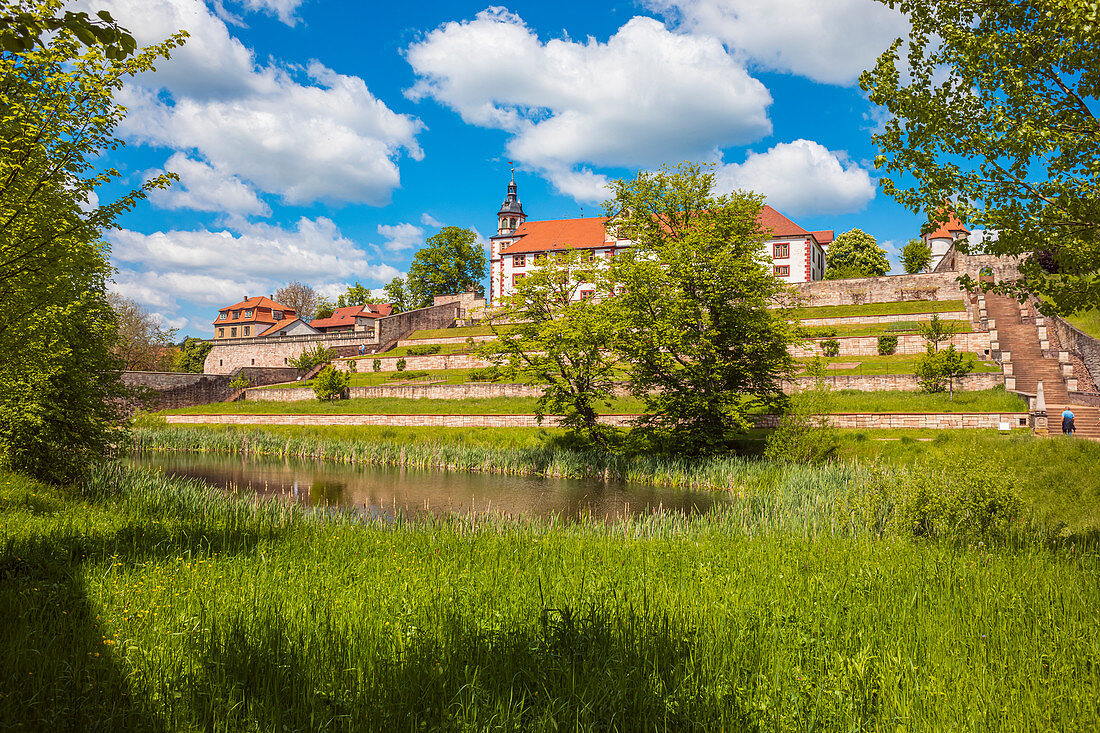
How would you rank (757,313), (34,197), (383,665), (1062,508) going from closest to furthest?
(383,665) < (34,197) < (1062,508) < (757,313)

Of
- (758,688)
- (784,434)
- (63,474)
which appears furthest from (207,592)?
(784,434)

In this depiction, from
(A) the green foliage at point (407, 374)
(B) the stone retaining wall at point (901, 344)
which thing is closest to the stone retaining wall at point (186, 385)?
(A) the green foliage at point (407, 374)

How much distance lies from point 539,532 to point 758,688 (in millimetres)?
7328

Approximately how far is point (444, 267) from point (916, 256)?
59885 mm

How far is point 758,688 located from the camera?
4.31m

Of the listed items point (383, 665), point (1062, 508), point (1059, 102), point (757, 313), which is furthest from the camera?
point (757, 313)

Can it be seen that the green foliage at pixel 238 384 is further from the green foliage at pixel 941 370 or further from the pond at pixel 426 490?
the green foliage at pixel 941 370

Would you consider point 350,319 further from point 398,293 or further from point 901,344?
point 901,344

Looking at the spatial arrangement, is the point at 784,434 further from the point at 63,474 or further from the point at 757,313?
the point at 63,474

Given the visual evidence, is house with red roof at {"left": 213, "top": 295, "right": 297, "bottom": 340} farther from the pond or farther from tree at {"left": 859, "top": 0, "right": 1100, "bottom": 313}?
tree at {"left": 859, "top": 0, "right": 1100, "bottom": 313}

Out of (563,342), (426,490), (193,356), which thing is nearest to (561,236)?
(193,356)

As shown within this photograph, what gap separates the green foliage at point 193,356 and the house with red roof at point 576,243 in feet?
121

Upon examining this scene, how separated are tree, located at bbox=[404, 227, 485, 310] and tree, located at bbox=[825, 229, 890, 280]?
47.9 m

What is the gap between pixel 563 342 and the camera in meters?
27.0
